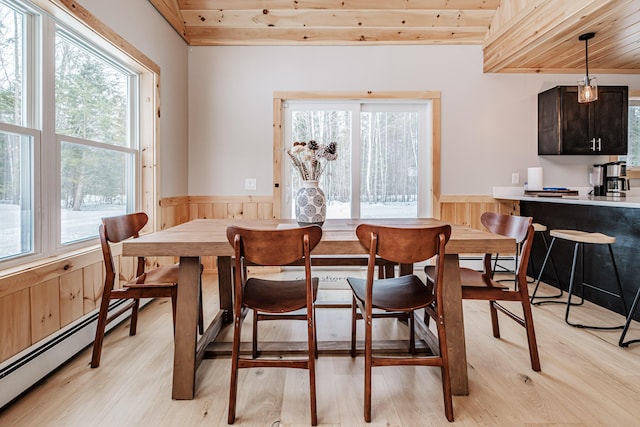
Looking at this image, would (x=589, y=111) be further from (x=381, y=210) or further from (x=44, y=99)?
(x=44, y=99)

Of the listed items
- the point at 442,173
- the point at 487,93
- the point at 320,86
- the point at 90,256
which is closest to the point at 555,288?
the point at 442,173

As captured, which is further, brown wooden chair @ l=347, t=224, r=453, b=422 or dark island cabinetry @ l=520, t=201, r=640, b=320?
dark island cabinetry @ l=520, t=201, r=640, b=320

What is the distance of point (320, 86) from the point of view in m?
3.81

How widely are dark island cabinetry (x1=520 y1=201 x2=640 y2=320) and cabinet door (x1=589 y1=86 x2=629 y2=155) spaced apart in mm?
992

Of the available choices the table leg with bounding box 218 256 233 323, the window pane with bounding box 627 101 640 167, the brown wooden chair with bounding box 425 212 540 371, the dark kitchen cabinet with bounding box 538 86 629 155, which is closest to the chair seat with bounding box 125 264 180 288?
the table leg with bounding box 218 256 233 323

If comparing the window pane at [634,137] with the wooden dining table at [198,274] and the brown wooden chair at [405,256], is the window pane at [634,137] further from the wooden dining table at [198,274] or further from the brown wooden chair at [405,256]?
the brown wooden chair at [405,256]

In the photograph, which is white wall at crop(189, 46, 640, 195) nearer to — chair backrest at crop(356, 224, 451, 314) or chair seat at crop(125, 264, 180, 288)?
chair seat at crop(125, 264, 180, 288)

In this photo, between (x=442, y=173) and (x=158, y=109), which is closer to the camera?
(x=158, y=109)

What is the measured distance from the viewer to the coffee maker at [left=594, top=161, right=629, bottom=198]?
3.38 metres

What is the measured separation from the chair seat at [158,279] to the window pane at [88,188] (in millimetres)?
545

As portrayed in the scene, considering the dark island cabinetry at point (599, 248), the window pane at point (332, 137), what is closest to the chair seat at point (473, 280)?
the dark island cabinetry at point (599, 248)

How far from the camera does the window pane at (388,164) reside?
393 cm

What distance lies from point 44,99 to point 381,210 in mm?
3095

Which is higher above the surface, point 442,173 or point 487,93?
point 487,93
